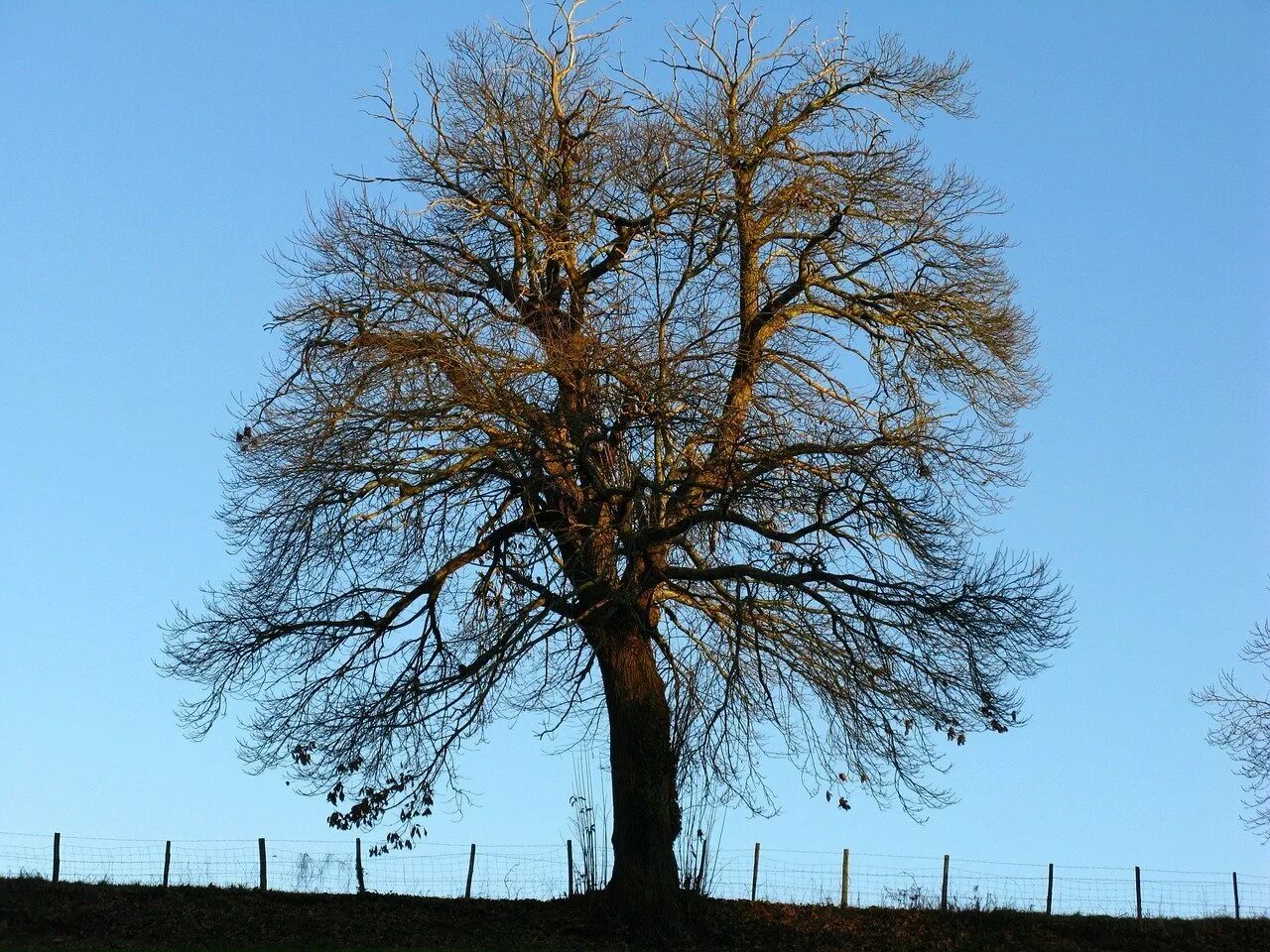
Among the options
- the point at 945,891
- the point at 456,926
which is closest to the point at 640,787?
the point at 456,926

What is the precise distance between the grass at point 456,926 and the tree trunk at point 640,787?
0.35 meters

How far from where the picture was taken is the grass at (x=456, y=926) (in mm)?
15930

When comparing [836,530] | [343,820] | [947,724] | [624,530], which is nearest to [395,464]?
[624,530]

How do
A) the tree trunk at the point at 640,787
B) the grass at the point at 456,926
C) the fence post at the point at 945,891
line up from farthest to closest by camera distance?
the fence post at the point at 945,891
the tree trunk at the point at 640,787
the grass at the point at 456,926

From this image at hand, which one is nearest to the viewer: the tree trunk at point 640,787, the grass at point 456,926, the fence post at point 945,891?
the grass at point 456,926

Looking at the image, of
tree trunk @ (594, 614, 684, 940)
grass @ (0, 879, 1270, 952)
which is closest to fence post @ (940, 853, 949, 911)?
grass @ (0, 879, 1270, 952)

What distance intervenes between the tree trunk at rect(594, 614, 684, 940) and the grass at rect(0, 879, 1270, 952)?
0.35 metres

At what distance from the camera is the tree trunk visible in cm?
1634

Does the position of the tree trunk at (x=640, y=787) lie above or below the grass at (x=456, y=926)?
above

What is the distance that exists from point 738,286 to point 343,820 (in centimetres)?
764

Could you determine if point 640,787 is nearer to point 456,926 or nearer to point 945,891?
point 456,926

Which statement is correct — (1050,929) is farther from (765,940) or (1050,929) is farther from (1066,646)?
(1066,646)

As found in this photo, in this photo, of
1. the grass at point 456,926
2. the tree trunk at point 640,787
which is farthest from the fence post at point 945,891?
the tree trunk at point 640,787

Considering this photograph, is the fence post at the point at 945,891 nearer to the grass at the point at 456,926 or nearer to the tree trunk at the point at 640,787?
the grass at the point at 456,926
